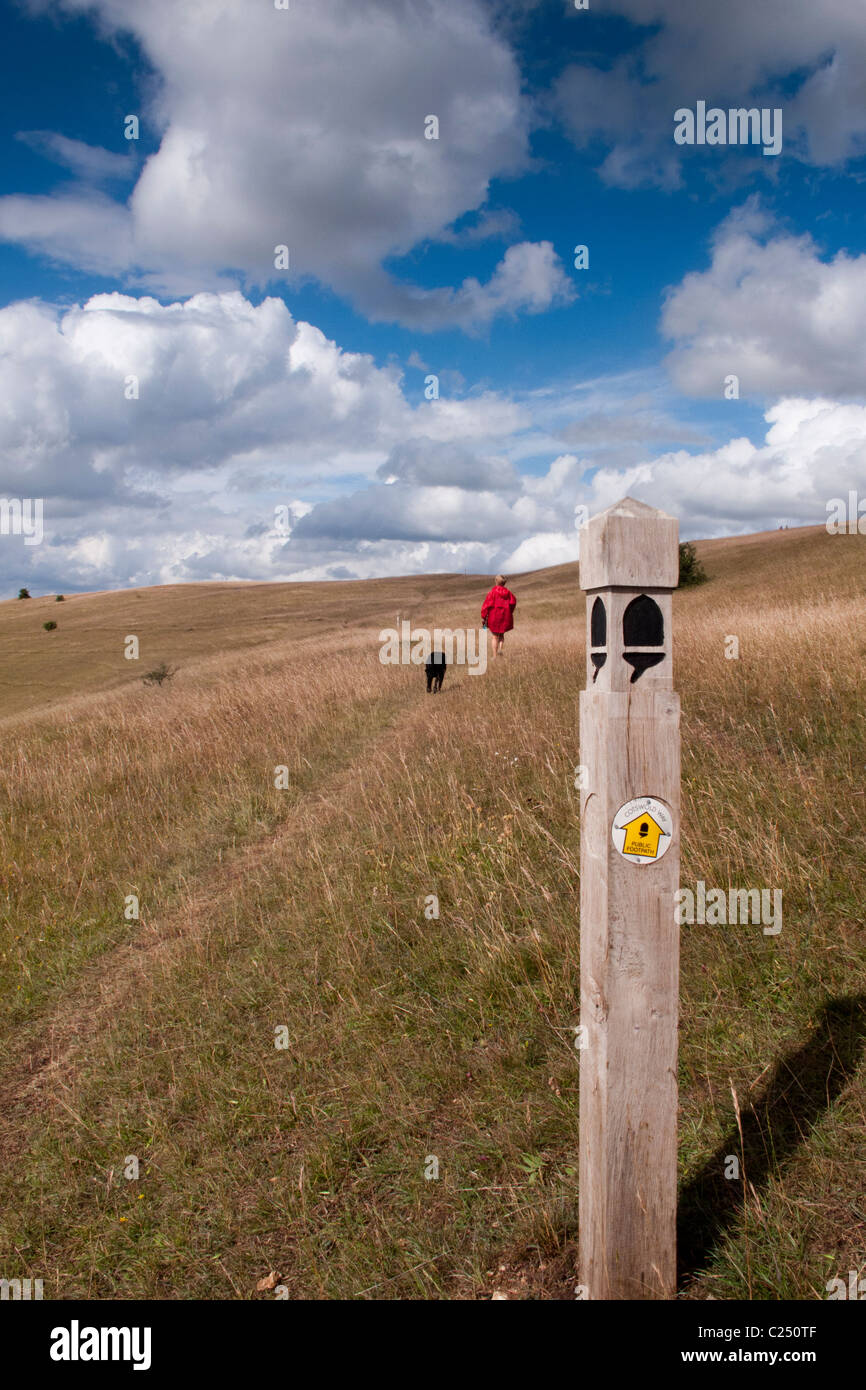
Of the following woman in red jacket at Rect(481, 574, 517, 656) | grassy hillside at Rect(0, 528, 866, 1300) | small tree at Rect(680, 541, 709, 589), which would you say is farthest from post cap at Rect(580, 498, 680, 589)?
small tree at Rect(680, 541, 709, 589)

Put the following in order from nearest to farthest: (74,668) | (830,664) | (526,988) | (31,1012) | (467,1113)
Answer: (467,1113)
(526,988)
(31,1012)
(830,664)
(74,668)

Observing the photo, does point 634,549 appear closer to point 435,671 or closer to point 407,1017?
point 407,1017

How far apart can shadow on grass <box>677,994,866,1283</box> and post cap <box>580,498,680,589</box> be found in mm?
1992

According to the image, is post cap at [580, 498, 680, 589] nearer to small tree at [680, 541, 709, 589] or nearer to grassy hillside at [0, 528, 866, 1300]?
grassy hillside at [0, 528, 866, 1300]

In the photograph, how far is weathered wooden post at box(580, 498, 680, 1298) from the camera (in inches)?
88.4

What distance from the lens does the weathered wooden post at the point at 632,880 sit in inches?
88.4

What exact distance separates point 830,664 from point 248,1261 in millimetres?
7475

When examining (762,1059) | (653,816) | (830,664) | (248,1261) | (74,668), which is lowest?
(248,1261)

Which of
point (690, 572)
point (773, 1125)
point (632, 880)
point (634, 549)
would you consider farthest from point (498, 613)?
point (690, 572)

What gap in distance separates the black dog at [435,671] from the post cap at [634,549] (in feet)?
41.4

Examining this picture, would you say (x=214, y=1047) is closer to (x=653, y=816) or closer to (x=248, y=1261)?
(x=248, y=1261)

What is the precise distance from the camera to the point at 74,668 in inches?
1690

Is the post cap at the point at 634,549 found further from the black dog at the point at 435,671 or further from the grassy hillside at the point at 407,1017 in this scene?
the black dog at the point at 435,671
